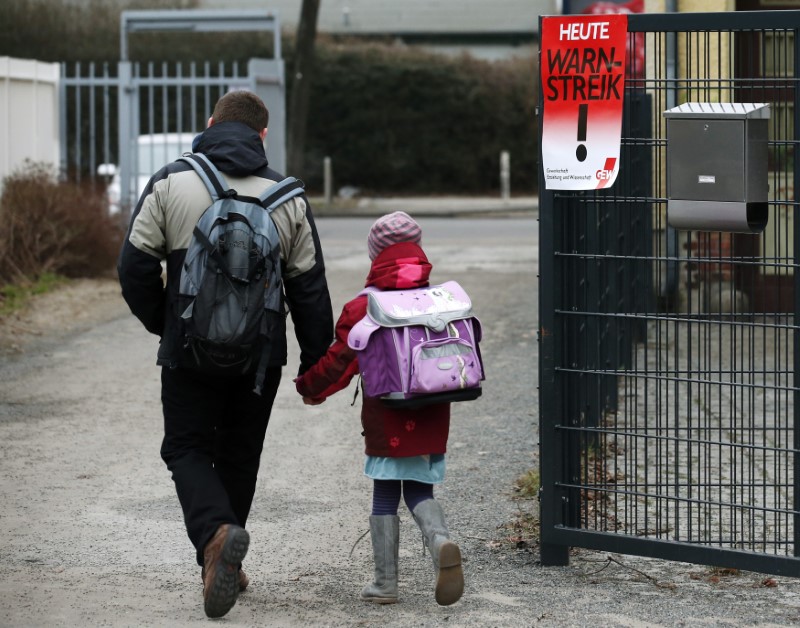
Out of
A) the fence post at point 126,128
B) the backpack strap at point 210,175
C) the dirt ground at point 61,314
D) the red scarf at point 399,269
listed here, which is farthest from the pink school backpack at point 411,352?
the fence post at point 126,128

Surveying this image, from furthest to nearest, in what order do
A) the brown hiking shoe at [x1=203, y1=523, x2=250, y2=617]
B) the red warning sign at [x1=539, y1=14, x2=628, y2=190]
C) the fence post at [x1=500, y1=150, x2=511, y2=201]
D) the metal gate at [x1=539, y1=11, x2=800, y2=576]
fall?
the fence post at [x1=500, y1=150, x2=511, y2=201]
the red warning sign at [x1=539, y1=14, x2=628, y2=190]
the metal gate at [x1=539, y1=11, x2=800, y2=576]
the brown hiking shoe at [x1=203, y1=523, x2=250, y2=617]

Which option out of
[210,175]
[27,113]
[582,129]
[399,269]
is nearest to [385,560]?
[399,269]

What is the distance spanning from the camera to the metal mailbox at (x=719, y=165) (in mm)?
4781

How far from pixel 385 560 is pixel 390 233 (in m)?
1.13

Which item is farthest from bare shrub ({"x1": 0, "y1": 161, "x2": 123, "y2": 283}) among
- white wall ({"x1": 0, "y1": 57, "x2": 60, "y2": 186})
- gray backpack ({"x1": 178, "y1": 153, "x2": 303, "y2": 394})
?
gray backpack ({"x1": 178, "y1": 153, "x2": 303, "y2": 394})

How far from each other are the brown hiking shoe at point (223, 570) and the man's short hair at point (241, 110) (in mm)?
1444

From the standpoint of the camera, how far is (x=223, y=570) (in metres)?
4.52

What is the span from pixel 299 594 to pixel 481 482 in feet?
6.29

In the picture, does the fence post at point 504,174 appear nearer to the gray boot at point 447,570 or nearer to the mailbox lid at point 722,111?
the mailbox lid at point 722,111

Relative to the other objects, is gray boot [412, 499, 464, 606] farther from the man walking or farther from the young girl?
the man walking

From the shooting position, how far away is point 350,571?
5.30 m

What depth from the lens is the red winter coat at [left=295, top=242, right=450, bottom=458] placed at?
4766 millimetres

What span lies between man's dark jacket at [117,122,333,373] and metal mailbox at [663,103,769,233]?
1.32 m

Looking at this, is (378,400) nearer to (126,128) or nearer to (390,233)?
(390,233)
